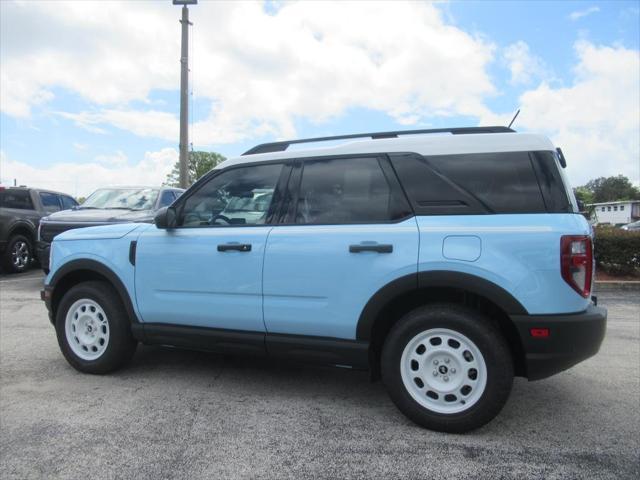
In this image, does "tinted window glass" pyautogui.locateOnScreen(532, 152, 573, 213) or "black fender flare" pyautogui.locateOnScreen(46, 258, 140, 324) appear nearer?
"tinted window glass" pyautogui.locateOnScreen(532, 152, 573, 213)

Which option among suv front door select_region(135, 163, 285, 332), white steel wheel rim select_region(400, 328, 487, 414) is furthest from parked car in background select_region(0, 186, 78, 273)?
white steel wheel rim select_region(400, 328, 487, 414)

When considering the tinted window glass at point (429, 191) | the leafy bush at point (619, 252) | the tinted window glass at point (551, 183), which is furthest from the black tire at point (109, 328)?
the leafy bush at point (619, 252)

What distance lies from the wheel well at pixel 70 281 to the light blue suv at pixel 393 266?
41 cm

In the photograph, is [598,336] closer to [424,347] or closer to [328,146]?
[424,347]

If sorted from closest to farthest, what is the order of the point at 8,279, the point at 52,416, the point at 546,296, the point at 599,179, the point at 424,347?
the point at 546,296
the point at 424,347
the point at 52,416
the point at 8,279
the point at 599,179

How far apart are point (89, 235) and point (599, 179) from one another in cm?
12790

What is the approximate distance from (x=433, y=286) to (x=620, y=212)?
239 feet

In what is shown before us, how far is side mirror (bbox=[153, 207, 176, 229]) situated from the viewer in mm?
3850

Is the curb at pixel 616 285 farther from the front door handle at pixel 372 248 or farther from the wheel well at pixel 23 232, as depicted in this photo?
the wheel well at pixel 23 232

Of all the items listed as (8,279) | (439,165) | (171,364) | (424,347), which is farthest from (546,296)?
(8,279)

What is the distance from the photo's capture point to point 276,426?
3.24m

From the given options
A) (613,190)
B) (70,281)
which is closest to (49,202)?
(70,281)

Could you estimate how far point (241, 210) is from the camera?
378cm

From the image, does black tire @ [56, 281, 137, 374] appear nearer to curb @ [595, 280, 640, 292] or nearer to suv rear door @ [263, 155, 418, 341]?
suv rear door @ [263, 155, 418, 341]
